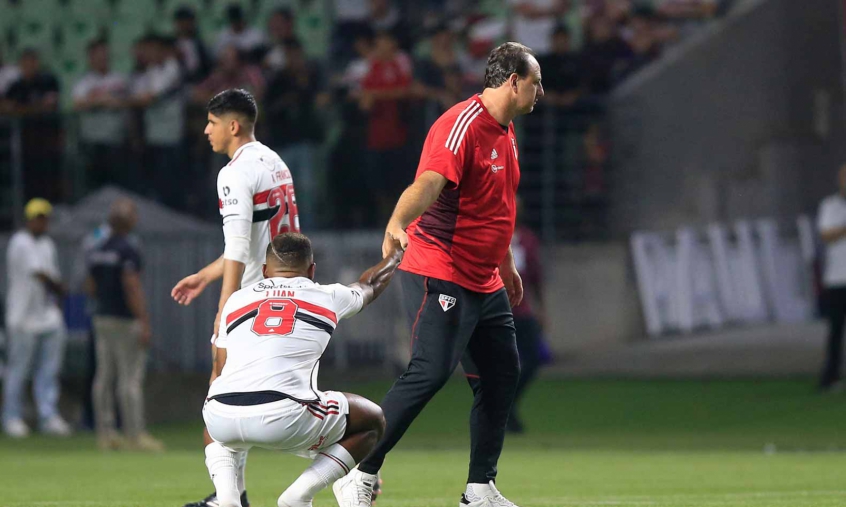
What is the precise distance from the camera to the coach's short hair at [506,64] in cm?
682

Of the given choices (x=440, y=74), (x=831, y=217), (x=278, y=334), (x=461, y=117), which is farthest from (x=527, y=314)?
(x=278, y=334)

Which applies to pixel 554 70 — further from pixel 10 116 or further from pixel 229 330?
pixel 229 330

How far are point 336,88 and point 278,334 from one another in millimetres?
14048

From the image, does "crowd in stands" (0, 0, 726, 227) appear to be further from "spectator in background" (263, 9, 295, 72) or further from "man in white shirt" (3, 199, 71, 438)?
"man in white shirt" (3, 199, 71, 438)

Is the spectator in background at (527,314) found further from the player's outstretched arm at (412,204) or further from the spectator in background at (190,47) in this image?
the spectator in background at (190,47)

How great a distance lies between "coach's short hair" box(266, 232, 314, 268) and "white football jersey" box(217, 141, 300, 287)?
0.89 meters

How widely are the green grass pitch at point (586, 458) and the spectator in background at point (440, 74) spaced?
3.89 meters

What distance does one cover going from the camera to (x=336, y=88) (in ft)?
64.9

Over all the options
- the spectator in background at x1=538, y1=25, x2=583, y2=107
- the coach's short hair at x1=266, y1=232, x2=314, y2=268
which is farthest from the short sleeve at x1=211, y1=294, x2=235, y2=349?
the spectator in background at x1=538, y1=25, x2=583, y2=107

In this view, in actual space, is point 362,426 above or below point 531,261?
below

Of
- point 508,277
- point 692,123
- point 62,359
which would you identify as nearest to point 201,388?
point 62,359

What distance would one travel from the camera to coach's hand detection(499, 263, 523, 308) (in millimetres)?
7444

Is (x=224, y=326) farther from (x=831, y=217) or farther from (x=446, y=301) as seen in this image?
(x=831, y=217)

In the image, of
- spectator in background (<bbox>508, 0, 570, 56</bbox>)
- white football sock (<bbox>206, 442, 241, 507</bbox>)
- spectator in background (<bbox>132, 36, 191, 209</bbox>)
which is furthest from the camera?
spectator in background (<bbox>508, 0, 570, 56</bbox>)
